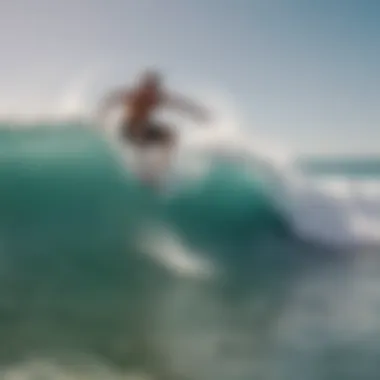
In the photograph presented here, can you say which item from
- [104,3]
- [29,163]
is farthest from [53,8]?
[29,163]

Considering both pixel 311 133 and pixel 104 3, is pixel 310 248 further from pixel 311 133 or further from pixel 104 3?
pixel 104 3

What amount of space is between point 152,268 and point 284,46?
0.45m

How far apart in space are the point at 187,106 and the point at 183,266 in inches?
10.8

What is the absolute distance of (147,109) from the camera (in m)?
1.14

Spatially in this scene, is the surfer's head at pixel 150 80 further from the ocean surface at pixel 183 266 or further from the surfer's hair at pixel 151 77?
the ocean surface at pixel 183 266

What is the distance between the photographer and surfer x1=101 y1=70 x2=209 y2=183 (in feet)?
3.71

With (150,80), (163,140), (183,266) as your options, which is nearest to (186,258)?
(183,266)

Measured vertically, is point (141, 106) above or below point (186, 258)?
above

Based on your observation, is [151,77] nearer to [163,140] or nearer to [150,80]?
[150,80]

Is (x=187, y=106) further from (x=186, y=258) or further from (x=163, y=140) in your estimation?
(x=186, y=258)

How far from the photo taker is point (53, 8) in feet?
3.75

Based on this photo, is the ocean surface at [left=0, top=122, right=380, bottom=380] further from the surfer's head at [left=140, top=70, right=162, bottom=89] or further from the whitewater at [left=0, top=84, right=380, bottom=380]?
the surfer's head at [left=140, top=70, right=162, bottom=89]

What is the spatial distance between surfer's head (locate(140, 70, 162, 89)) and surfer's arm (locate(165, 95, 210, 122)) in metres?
0.03

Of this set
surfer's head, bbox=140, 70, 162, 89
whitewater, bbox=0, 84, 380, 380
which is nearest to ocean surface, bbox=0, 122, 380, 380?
whitewater, bbox=0, 84, 380, 380
